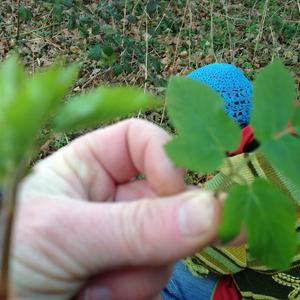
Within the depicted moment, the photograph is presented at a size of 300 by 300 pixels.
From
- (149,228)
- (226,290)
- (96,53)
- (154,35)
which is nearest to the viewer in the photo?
(149,228)

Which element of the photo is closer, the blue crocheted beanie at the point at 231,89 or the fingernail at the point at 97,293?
the fingernail at the point at 97,293

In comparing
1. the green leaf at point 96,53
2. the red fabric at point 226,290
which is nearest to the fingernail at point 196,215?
the red fabric at point 226,290

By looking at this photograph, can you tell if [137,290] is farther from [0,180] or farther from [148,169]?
[0,180]

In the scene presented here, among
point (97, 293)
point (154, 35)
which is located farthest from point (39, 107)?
point (154, 35)

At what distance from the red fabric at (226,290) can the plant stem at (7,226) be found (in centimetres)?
118

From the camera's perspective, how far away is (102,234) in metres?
0.75

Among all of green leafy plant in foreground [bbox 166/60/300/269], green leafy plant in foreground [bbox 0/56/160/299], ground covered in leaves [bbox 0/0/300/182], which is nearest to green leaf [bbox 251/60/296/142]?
green leafy plant in foreground [bbox 166/60/300/269]

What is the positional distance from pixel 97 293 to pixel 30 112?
0.59 meters

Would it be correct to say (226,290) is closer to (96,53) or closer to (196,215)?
(196,215)

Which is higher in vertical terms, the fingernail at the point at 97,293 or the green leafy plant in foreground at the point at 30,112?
the green leafy plant in foreground at the point at 30,112

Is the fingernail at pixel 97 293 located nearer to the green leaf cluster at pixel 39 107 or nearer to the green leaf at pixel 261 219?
the green leaf at pixel 261 219

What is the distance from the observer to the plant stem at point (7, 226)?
40 centimetres

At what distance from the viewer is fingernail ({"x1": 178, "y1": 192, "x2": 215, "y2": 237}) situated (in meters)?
0.71

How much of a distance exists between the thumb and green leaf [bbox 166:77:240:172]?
8cm
